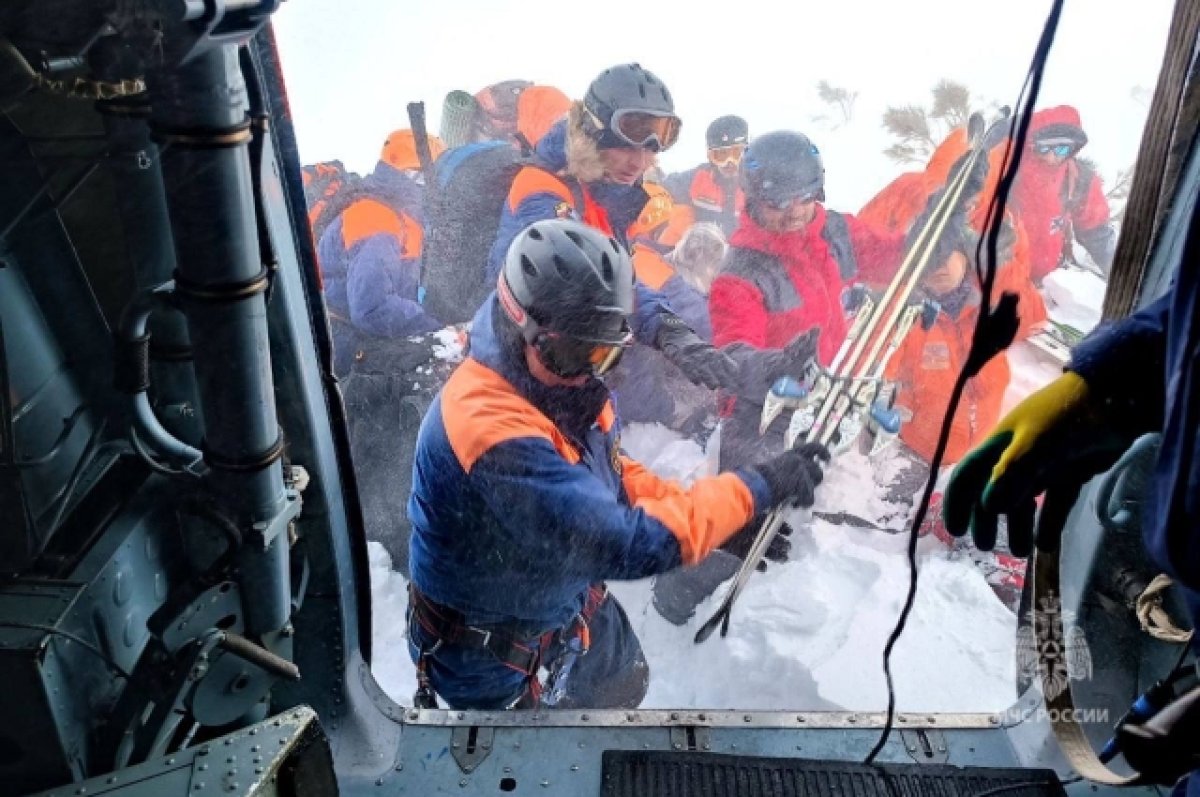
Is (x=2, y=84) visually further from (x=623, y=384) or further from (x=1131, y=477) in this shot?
(x=1131, y=477)

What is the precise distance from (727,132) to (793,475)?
52.2 inches

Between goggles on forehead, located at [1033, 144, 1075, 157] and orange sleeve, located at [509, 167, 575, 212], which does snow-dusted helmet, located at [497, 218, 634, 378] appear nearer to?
orange sleeve, located at [509, 167, 575, 212]

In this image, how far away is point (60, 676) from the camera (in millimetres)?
1412

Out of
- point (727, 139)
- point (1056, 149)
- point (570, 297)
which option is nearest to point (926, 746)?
point (570, 297)

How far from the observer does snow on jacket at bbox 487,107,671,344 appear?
264 cm

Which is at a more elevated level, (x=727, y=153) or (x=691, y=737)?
(x=727, y=153)

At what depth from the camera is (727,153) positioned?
3.14m

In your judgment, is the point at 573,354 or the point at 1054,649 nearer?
the point at 1054,649

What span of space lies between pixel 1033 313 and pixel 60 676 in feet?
10.5

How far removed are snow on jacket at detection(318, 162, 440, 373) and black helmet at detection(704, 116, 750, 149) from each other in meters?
1.14

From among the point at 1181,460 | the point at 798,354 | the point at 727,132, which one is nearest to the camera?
the point at 1181,460

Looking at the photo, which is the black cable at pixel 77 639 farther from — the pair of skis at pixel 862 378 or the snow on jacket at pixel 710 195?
the snow on jacket at pixel 710 195

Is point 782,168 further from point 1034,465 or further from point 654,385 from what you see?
point 1034,465

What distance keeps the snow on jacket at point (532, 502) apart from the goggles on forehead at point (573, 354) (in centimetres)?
6
